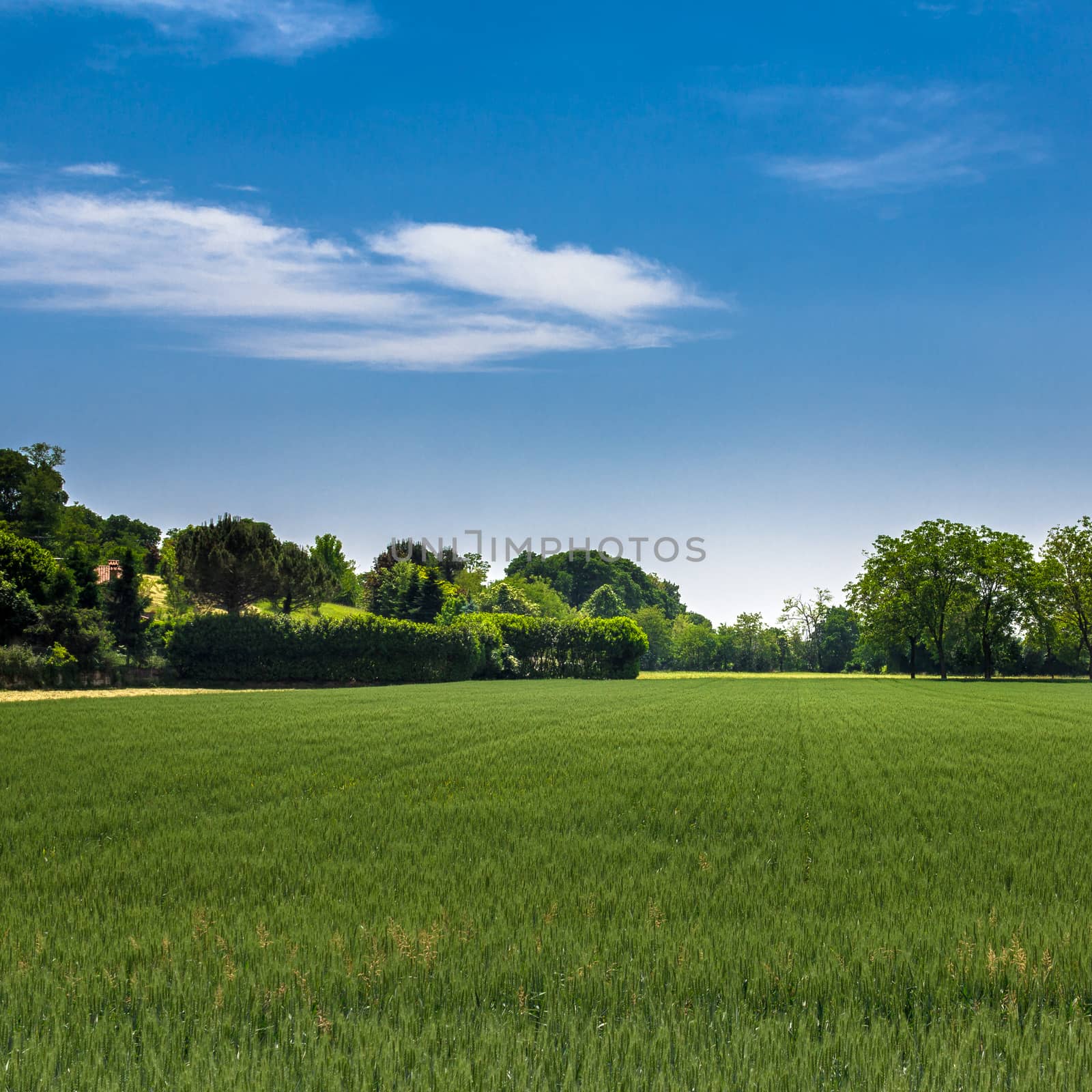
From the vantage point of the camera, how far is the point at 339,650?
1799 inches

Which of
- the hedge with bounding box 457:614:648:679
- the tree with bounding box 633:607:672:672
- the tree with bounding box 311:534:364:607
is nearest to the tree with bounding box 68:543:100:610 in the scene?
the hedge with bounding box 457:614:648:679

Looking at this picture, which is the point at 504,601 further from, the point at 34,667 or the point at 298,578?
the point at 34,667

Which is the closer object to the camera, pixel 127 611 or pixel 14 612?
pixel 14 612

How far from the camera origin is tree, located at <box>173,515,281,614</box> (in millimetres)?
56000

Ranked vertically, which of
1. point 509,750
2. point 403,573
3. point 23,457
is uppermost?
point 23,457

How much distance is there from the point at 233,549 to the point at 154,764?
45.8m

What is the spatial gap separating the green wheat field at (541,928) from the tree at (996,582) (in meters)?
60.8

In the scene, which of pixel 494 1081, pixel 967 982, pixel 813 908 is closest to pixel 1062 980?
pixel 967 982

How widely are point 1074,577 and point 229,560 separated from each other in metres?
65.6

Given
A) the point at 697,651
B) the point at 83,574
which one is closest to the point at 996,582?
the point at 697,651

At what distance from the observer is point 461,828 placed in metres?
8.73

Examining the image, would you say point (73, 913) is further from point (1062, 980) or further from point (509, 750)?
point (509, 750)

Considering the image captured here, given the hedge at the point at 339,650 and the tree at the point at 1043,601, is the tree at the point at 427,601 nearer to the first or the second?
the hedge at the point at 339,650

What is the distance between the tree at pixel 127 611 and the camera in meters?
45.8
